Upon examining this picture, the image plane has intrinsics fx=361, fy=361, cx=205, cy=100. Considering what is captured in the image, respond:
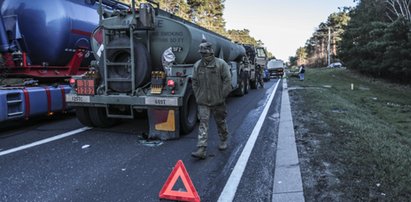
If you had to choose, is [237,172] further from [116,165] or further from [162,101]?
[162,101]

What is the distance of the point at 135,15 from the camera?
7.75 metres

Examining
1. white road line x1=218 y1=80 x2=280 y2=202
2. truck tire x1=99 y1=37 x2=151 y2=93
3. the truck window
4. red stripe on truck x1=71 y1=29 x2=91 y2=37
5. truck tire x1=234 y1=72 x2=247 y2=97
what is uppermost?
the truck window

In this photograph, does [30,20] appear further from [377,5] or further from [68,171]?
[377,5]

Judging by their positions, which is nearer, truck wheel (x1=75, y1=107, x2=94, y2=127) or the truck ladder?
the truck ladder

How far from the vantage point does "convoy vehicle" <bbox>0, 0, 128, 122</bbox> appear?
8.50m

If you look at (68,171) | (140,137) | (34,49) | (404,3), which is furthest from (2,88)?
(404,3)

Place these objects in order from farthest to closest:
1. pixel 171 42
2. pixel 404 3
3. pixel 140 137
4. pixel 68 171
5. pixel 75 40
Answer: pixel 404 3, pixel 75 40, pixel 171 42, pixel 140 137, pixel 68 171

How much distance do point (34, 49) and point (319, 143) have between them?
7162 millimetres

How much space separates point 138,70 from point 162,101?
109cm

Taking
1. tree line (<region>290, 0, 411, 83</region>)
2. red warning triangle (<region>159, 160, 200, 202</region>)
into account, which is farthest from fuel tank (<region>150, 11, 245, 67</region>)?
tree line (<region>290, 0, 411, 83</region>)

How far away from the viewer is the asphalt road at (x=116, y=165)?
4.41 m

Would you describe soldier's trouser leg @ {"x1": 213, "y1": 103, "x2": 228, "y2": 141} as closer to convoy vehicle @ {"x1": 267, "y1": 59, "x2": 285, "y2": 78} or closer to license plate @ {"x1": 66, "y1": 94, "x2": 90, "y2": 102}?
license plate @ {"x1": 66, "y1": 94, "x2": 90, "y2": 102}

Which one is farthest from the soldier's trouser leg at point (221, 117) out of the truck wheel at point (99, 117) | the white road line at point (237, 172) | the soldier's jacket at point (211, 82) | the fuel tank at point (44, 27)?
the fuel tank at point (44, 27)

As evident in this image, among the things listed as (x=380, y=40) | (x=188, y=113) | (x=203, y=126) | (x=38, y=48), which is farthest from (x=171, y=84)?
(x=380, y=40)
